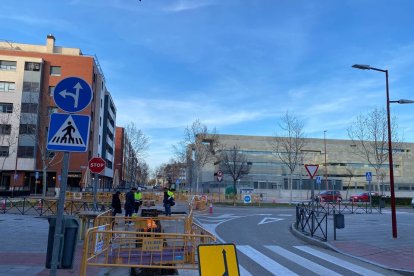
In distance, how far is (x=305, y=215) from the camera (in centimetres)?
1767

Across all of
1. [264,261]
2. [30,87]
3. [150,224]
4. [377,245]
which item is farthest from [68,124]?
[30,87]

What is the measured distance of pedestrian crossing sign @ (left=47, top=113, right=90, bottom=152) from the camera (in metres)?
5.82

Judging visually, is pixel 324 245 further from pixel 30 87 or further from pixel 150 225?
pixel 30 87

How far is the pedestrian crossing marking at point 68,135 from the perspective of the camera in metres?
5.84

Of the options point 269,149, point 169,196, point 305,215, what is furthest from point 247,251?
point 269,149

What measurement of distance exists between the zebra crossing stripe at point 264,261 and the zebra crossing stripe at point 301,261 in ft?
2.02

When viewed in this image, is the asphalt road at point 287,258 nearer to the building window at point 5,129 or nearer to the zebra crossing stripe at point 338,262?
the zebra crossing stripe at point 338,262

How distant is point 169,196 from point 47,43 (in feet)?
174

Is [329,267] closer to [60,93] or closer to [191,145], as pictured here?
[60,93]

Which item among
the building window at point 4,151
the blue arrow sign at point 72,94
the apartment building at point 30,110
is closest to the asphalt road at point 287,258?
the blue arrow sign at point 72,94

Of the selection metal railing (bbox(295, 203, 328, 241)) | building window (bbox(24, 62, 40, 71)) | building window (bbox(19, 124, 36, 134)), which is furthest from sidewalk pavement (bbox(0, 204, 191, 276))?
building window (bbox(24, 62, 40, 71))

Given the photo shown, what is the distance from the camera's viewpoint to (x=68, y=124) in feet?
19.4

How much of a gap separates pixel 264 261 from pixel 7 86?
193 feet

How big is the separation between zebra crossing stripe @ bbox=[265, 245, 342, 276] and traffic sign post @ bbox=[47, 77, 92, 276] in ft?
20.8
